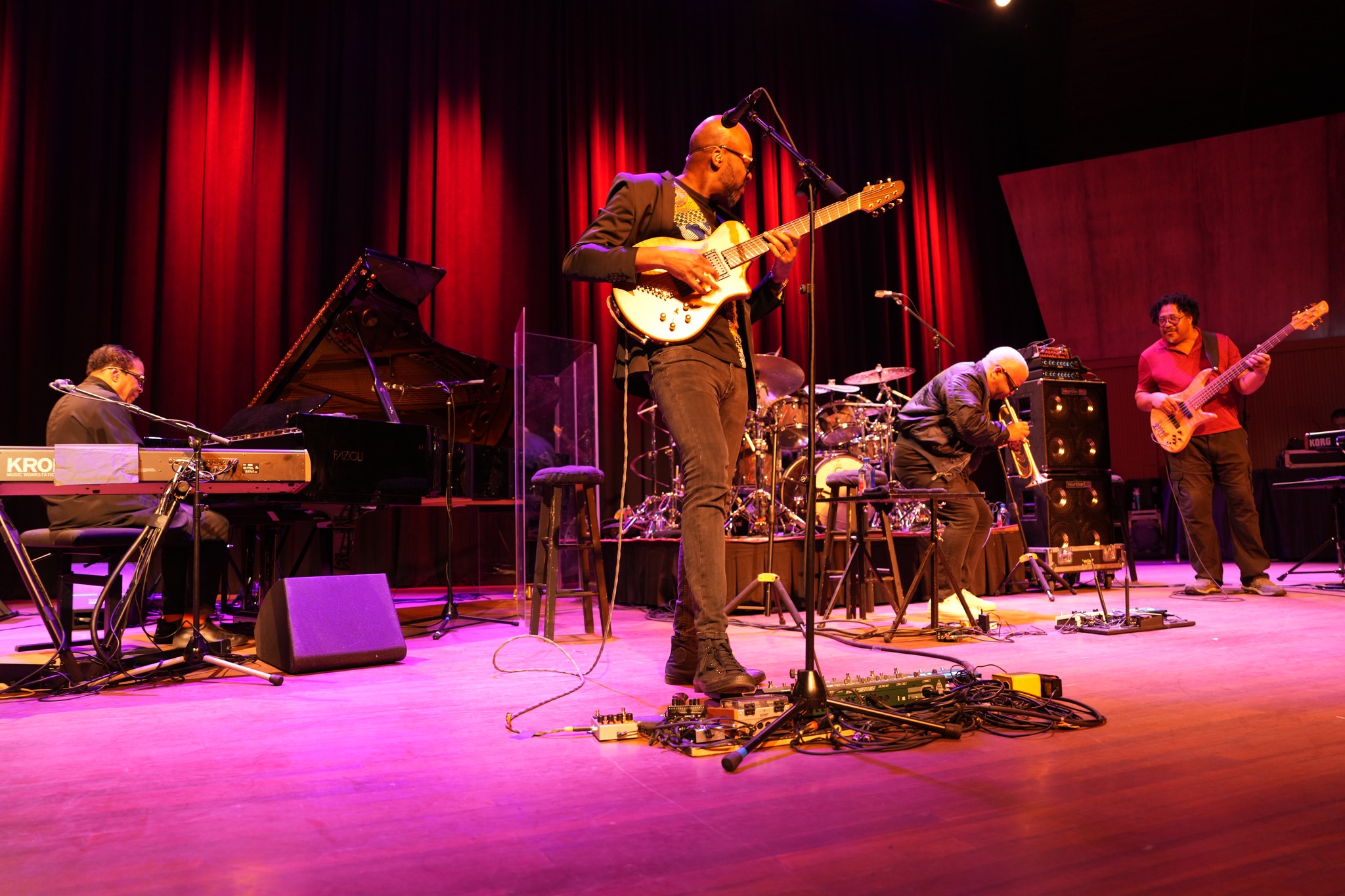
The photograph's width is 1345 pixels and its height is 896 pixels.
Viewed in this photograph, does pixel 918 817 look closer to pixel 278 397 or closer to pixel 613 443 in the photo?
pixel 278 397

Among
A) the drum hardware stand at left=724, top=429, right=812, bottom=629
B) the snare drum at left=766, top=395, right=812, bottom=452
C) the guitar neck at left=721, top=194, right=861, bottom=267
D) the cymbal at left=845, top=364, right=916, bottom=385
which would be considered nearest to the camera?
the guitar neck at left=721, top=194, right=861, bottom=267

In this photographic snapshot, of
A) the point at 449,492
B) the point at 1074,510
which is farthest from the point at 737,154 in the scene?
A: the point at 1074,510

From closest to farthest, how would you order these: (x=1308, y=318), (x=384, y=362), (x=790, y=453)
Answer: (x=384, y=362) < (x=1308, y=318) < (x=790, y=453)

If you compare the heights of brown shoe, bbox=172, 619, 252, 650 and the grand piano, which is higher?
the grand piano

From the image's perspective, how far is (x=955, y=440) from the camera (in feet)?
16.0

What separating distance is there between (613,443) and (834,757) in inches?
248

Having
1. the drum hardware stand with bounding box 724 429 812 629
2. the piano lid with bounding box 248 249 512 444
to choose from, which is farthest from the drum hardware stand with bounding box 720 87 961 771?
the piano lid with bounding box 248 249 512 444

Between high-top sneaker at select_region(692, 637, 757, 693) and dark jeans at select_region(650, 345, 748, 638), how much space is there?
3cm

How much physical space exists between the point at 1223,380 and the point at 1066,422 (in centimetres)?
93

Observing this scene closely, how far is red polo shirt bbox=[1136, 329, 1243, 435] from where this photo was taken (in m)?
5.75

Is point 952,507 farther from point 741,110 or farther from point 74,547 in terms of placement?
point 74,547

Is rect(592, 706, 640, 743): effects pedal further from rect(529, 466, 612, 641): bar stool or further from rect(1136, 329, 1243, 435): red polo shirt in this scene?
rect(1136, 329, 1243, 435): red polo shirt

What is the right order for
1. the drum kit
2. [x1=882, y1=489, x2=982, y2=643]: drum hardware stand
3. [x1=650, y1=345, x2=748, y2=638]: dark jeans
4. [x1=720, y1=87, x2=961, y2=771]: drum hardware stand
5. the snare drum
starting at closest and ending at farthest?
[x1=720, y1=87, x2=961, y2=771]: drum hardware stand, [x1=650, y1=345, x2=748, y2=638]: dark jeans, [x1=882, y1=489, x2=982, y2=643]: drum hardware stand, the drum kit, the snare drum

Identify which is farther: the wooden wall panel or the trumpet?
the wooden wall panel
